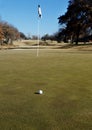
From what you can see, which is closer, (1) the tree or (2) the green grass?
(2) the green grass

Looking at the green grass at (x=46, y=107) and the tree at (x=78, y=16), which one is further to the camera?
the tree at (x=78, y=16)

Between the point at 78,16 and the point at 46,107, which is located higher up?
the point at 78,16

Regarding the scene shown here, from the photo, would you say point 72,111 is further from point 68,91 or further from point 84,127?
point 68,91

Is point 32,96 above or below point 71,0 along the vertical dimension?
below

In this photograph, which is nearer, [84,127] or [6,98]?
[84,127]

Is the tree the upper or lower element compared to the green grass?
upper

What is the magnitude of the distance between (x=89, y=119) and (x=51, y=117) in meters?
0.84

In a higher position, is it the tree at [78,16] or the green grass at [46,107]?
the tree at [78,16]

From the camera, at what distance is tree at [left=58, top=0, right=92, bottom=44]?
75.4 metres

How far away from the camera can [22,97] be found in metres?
9.48

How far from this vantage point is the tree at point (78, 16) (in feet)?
247

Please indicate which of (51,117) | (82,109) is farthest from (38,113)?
(82,109)

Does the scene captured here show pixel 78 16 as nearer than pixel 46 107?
No

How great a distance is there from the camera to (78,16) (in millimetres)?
76812
